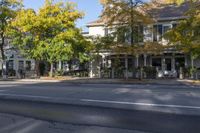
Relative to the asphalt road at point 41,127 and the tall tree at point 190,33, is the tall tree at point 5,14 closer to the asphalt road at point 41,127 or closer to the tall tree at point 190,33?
the tall tree at point 190,33

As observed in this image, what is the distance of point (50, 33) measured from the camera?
139ft

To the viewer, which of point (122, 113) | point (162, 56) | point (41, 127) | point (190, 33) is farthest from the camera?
point (162, 56)

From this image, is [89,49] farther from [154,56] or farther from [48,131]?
[48,131]

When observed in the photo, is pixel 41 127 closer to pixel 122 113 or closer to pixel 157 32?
pixel 122 113

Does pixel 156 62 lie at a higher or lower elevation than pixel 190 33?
lower

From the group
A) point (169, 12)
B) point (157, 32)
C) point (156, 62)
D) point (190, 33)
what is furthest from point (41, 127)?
point (169, 12)

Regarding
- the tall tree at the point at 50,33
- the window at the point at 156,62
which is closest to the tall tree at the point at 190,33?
the window at the point at 156,62

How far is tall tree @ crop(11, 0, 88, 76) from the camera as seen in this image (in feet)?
132

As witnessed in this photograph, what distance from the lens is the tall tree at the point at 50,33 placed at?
40.3 metres

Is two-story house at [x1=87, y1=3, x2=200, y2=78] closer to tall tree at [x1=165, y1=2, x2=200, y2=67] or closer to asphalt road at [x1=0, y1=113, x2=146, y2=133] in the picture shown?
tall tree at [x1=165, y1=2, x2=200, y2=67]

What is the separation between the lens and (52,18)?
40969 millimetres

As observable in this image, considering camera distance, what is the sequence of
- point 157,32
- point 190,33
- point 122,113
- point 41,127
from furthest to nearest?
1. point 157,32
2. point 190,33
3. point 122,113
4. point 41,127

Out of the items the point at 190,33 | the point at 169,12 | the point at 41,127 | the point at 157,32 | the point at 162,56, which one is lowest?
the point at 41,127

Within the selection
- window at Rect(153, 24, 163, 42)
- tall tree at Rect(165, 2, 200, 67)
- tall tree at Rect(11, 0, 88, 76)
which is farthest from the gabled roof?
tall tree at Rect(165, 2, 200, 67)
